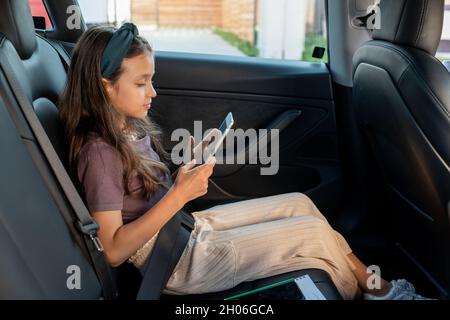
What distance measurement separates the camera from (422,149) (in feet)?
4.50

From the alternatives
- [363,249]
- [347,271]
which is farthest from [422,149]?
[363,249]

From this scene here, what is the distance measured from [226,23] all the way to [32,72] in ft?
7.33

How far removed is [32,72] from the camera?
1.39 metres

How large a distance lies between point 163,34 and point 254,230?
161cm

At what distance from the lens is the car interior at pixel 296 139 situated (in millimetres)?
1109

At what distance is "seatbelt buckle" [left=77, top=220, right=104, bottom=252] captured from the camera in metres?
1.19

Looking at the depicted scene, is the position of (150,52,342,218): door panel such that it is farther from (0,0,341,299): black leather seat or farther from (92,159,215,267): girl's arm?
(92,159,215,267): girl's arm

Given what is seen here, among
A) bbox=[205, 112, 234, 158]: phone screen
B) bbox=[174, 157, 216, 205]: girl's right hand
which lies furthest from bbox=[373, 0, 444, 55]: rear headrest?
bbox=[174, 157, 216, 205]: girl's right hand

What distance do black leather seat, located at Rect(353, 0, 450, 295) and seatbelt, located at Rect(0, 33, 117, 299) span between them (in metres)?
0.77

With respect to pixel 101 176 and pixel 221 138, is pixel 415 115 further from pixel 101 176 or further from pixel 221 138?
pixel 101 176

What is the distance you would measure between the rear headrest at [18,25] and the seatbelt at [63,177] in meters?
0.12

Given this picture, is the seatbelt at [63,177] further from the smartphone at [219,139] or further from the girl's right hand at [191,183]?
the smartphone at [219,139]

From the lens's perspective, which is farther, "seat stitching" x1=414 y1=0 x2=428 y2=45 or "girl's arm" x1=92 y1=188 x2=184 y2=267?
"seat stitching" x1=414 y1=0 x2=428 y2=45

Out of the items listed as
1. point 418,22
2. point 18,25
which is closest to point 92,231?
point 18,25
